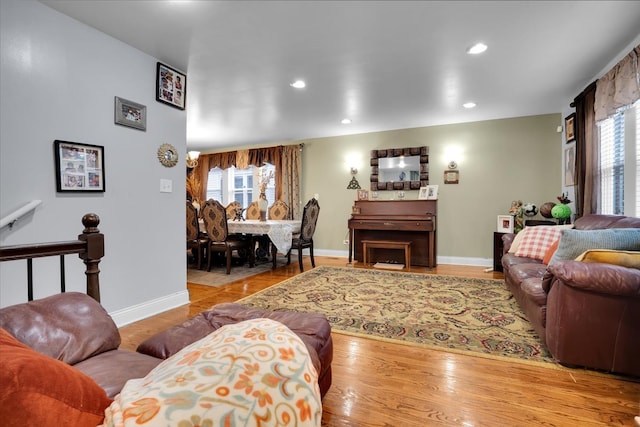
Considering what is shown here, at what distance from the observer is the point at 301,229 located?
15.2ft

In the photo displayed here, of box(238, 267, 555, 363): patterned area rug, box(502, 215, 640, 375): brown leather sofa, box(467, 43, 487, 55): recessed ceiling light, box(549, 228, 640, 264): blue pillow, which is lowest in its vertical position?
box(238, 267, 555, 363): patterned area rug

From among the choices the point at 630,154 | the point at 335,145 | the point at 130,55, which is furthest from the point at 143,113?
the point at 630,154

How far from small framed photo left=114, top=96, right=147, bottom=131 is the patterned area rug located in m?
1.86

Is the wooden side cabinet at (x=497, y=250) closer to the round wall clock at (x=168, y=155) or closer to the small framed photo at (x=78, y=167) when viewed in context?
the round wall clock at (x=168, y=155)

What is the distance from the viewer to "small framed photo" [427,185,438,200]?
5031 millimetres

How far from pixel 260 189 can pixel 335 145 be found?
184 centimetres

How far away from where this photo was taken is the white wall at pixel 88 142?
1.96 metres

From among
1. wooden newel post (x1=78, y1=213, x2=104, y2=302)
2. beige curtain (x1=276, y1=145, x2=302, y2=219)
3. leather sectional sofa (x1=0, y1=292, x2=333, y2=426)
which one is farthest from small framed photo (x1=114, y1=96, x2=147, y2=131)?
beige curtain (x1=276, y1=145, x2=302, y2=219)

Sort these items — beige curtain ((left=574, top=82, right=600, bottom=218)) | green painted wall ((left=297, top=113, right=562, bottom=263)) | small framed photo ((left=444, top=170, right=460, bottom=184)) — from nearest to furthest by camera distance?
1. beige curtain ((left=574, top=82, right=600, bottom=218))
2. green painted wall ((left=297, top=113, right=562, bottom=263))
3. small framed photo ((left=444, top=170, right=460, bottom=184))

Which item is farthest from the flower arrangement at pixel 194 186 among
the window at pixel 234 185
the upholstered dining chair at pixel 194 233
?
the upholstered dining chair at pixel 194 233

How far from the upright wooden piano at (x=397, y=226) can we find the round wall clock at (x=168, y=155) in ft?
9.49

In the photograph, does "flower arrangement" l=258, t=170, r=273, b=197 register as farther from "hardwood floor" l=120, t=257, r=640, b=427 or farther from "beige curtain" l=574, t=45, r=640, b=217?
"beige curtain" l=574, t=45, r=640, b=217

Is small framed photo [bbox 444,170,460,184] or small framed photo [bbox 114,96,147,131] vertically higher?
small framed photo [bbox 114,96,147,131]

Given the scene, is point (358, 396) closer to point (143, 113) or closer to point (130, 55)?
point (143, 113)
